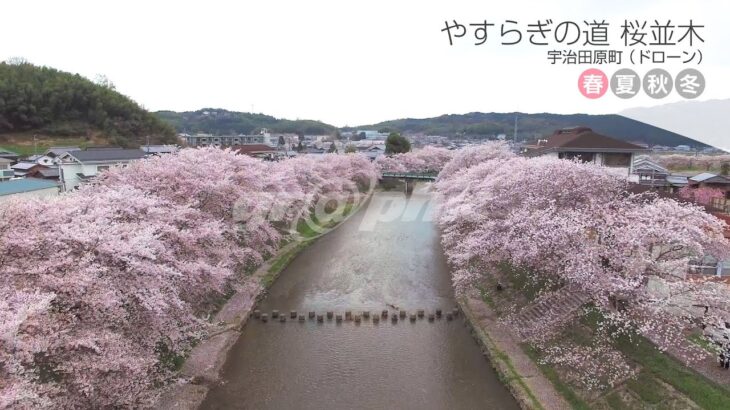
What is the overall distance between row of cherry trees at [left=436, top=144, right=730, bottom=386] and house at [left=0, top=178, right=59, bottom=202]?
950 inches

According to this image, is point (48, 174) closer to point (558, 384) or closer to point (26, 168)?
point (26, 168)

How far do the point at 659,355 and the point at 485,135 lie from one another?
157025 mm

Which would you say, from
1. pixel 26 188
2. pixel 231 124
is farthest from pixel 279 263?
pixel 231 124

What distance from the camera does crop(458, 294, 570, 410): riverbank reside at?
38.9 ft

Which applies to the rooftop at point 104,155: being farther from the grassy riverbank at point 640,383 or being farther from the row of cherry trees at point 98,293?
the grassy riverbank at point 640,383

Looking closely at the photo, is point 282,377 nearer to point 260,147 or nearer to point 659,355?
point 659,355

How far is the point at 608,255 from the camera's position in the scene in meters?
11.5

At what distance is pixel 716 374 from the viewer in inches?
427

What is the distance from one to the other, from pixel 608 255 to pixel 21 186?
29.9 meters

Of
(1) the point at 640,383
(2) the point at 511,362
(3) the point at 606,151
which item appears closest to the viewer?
(1) the point at 640,383

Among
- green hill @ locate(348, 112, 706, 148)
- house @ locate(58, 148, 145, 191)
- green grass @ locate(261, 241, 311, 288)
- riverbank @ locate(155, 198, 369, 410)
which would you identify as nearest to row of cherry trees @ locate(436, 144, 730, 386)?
riverbank @ locate(155, 198, 369, 410)

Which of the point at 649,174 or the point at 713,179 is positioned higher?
the point at 649,174

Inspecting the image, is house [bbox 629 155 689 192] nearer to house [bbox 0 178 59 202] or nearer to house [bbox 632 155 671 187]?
house [bbox 632 155 671 187]

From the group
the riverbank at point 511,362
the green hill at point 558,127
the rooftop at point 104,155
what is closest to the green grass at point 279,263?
the riverbank at point 511,362
